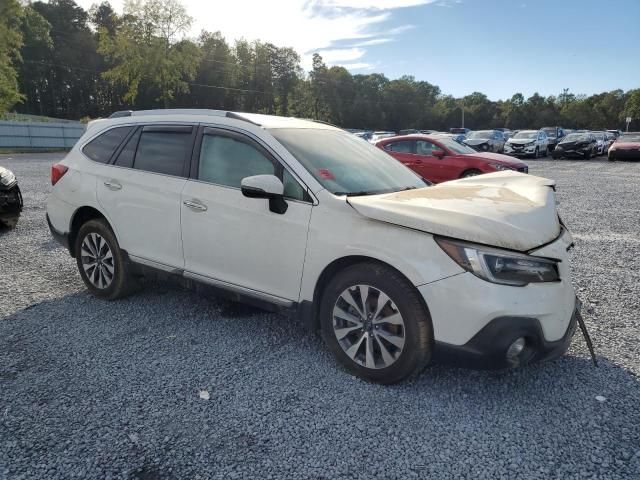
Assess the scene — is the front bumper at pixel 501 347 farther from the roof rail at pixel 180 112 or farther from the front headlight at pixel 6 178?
the front headlight at pixel 6 178

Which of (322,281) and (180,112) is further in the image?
(180,112)

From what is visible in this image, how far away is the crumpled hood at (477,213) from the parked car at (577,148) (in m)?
27.1

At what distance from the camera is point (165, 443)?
97.7 inches

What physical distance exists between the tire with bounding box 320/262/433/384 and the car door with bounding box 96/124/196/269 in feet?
4.90

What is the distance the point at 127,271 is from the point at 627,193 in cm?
1309

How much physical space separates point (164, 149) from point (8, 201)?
4.50m

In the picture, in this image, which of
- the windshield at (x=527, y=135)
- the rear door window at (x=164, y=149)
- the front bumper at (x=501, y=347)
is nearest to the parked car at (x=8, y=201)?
the rear door window at (x=164, y=149)

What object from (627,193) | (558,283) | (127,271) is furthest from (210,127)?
(627,193)

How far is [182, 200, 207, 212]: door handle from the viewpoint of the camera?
3.60 metres

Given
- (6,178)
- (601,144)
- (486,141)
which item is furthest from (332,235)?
(601,144)

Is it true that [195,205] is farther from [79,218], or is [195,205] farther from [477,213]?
[477,213]

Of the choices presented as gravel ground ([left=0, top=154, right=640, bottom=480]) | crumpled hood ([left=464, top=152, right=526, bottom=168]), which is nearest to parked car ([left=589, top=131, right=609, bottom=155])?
crumpled hood ([left=464, top=152, right=526, bottom=168])

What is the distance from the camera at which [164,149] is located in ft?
13.2

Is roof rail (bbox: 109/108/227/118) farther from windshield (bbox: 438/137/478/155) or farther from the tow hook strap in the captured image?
windshield (bbox: 438/137/478/155)
